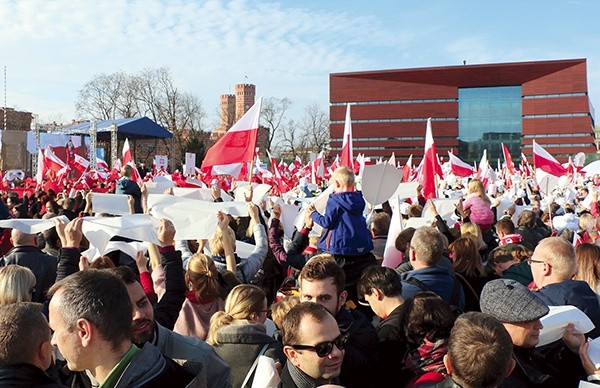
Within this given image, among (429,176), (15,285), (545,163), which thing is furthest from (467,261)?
(545,163)

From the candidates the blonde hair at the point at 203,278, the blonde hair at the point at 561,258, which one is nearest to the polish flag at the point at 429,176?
the blonde hair at the point at 561,258

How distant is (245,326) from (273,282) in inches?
133

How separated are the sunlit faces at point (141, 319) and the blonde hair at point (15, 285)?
964mm

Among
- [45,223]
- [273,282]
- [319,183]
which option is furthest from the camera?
[319,183]

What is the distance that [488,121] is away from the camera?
7500 centimetres

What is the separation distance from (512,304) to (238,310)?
1.37 metres

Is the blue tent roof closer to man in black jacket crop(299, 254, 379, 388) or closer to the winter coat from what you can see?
man in black jacket crop(299, 254, 379, 388)

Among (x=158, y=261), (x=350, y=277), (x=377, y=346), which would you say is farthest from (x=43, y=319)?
(x=350, y=277)

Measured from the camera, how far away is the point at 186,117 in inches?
2598

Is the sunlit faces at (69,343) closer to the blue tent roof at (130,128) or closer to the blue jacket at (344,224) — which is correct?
the blue jacket at (344,224)

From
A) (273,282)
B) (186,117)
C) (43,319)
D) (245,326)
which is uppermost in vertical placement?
(186,117)

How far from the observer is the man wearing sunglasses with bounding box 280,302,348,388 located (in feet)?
8.51

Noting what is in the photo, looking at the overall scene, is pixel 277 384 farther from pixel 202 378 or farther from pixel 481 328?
pixel 481 328

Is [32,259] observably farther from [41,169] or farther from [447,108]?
[447,108]
